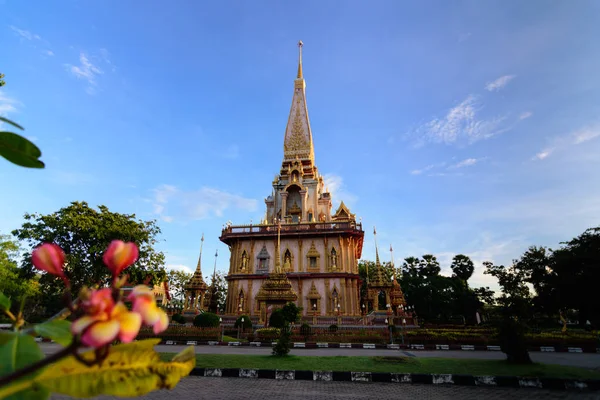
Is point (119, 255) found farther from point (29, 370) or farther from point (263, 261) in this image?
point (263, 261)

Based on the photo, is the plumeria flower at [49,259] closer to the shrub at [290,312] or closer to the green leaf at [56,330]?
the green leaf at [56,330]

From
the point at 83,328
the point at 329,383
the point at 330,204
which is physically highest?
the point at 330,204

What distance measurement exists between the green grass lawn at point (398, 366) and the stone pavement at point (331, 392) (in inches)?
29.5

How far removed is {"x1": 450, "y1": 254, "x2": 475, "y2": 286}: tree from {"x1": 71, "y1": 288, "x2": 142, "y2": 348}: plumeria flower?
49.7m

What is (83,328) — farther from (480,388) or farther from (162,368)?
(480,388)

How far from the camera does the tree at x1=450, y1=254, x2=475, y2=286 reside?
4356 cm

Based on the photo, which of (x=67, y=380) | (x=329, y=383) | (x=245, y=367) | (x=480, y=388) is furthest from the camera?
(x=245, y=367)

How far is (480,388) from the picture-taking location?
21.0ft

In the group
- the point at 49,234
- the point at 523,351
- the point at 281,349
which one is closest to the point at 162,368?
the point at 281,349

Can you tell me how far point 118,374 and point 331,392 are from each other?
616cm

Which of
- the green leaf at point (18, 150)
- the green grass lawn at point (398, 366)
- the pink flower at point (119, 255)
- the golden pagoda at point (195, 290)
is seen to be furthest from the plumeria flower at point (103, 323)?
the golden pagoda at point (195, 290)

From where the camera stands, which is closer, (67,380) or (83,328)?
(83,328)

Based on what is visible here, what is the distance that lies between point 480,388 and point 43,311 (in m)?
42.5

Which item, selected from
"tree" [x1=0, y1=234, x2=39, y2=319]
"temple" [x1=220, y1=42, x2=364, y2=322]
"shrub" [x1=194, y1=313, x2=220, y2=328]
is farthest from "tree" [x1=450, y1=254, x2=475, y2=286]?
"tree" [x1=0, y1=234, x2=39, y2=319]
